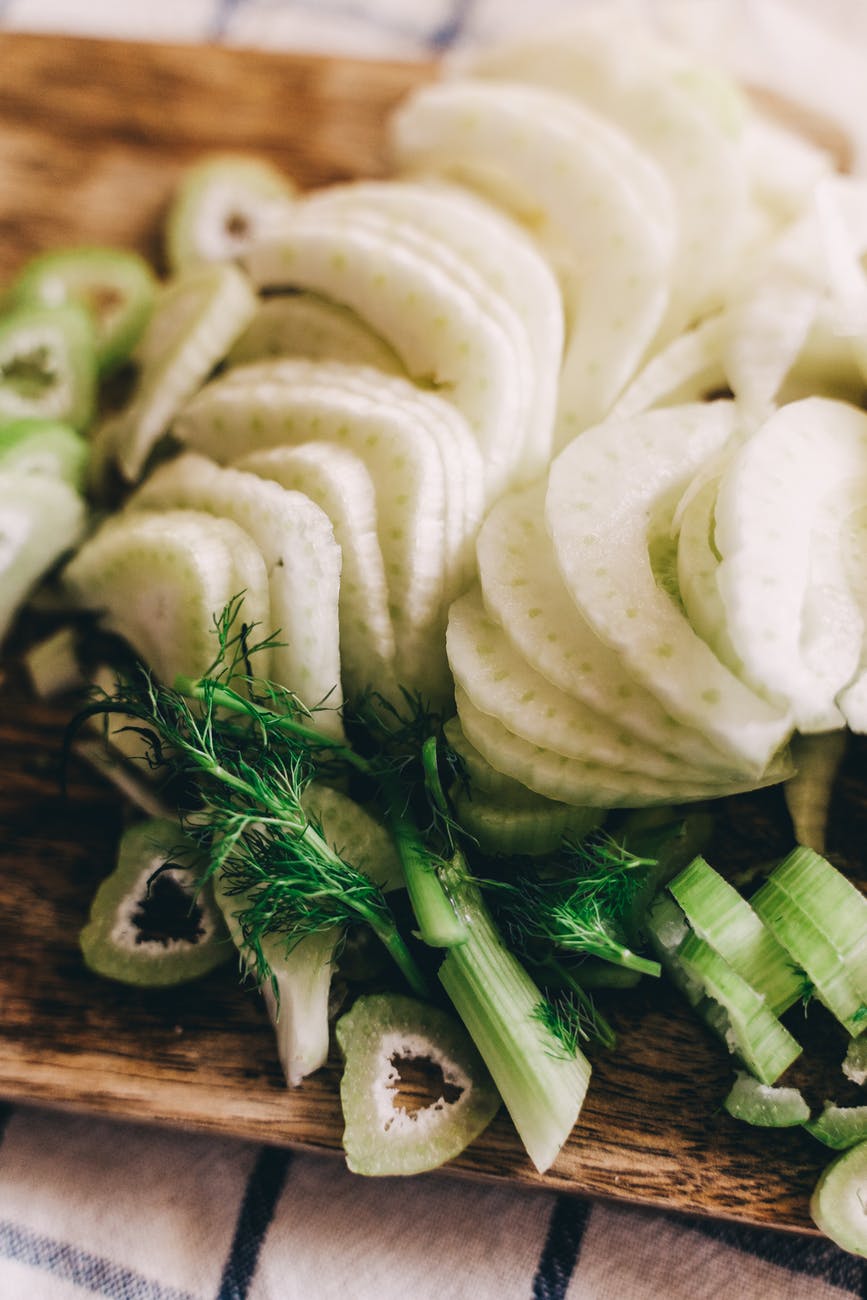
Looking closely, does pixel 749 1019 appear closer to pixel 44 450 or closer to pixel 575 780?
pixel 575 780

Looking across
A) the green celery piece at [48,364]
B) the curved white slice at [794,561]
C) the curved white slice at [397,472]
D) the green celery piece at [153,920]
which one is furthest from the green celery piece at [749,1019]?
the green celery piece at [48,364]

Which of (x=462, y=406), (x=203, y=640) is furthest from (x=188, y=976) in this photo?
(x=462, y=406)

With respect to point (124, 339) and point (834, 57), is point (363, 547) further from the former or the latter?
point (834, 57)

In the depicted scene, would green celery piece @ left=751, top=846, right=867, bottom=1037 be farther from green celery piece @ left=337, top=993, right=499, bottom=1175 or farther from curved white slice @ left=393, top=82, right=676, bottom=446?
curved white slice @ left=393, top=82, right=676, bottom=446

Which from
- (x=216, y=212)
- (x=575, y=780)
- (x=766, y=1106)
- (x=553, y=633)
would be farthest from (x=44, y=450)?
(x=766, y=1106)

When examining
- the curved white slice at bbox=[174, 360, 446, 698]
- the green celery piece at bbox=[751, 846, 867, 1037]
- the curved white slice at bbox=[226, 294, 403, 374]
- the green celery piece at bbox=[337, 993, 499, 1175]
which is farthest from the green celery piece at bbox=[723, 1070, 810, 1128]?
the curved white slice at bbox=[226, 294, 403, 374]

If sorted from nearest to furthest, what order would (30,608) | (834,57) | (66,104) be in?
(30,608) → (66,104) → (834,57)

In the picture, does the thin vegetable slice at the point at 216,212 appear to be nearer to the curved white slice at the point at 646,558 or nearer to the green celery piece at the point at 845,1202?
the curved white slice at the point at 646,558
